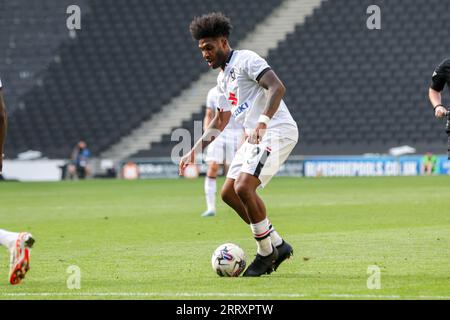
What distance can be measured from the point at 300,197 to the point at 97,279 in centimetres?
1318

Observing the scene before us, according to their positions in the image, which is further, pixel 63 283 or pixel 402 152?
pixel 402 152

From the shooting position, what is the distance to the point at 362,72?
121 ft

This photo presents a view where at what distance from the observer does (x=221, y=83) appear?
9.16 metres

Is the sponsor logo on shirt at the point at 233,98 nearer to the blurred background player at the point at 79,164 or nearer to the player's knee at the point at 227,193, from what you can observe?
the player's knee at the point at 227,193

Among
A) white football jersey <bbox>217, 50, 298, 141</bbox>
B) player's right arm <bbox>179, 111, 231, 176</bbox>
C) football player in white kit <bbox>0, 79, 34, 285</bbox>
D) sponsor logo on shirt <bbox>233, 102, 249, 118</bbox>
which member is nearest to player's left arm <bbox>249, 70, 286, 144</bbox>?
white football jersey <bbox>217, 50, 298, 141</bbox>

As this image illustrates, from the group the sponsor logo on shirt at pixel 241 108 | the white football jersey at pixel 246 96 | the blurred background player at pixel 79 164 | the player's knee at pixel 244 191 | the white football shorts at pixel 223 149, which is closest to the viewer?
the player's knee at pixel 244 191

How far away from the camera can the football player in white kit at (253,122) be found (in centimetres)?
868

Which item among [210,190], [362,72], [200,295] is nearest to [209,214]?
[210,190]

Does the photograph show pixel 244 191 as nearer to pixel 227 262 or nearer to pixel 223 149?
pixel 227 262

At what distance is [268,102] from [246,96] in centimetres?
52

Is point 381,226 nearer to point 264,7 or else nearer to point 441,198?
point 441,198

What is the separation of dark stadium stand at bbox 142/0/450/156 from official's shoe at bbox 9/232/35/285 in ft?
88.6

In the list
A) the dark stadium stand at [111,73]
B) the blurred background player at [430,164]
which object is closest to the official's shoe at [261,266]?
the blurred background player at [430,164]

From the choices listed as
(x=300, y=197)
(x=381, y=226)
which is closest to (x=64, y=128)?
(x=300, y=197)
